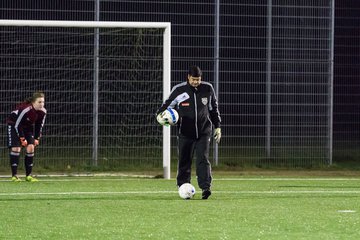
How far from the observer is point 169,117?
15484mm

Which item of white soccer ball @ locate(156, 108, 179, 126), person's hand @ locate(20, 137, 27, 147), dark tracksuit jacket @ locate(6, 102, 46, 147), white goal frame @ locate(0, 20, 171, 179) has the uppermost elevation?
white goal frame @ locate(0, 20, 171, 179)

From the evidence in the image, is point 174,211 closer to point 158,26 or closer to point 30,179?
point 30,179

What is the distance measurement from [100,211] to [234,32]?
462 inches

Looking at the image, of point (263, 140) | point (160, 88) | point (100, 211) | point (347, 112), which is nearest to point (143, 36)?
point (160, 88)

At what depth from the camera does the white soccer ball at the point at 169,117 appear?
1547 centimetres

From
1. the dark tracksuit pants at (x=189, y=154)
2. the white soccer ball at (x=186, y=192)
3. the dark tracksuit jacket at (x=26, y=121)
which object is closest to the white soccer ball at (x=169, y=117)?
the dark tracksuit pants at (x=189, y=154)

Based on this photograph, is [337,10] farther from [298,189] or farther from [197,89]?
[197,89]

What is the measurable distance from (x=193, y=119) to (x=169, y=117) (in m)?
0.34

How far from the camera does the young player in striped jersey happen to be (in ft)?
66.2

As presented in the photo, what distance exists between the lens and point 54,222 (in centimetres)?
1166

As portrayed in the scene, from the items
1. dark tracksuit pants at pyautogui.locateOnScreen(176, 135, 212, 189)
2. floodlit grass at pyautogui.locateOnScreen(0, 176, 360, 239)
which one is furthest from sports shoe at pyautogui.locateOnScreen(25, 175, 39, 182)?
dark tracksuit pants at pyautogui.locateOnScreen(176, 135, 212, 189)

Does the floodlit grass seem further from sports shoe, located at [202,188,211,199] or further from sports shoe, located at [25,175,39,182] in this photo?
sports shoe, located at [25,175,39,182]

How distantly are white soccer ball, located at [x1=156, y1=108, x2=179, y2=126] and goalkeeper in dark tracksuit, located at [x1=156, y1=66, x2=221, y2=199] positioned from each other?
12 cm

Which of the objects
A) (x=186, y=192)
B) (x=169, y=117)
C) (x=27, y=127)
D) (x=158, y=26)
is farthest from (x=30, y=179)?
(x=186, y=192)
